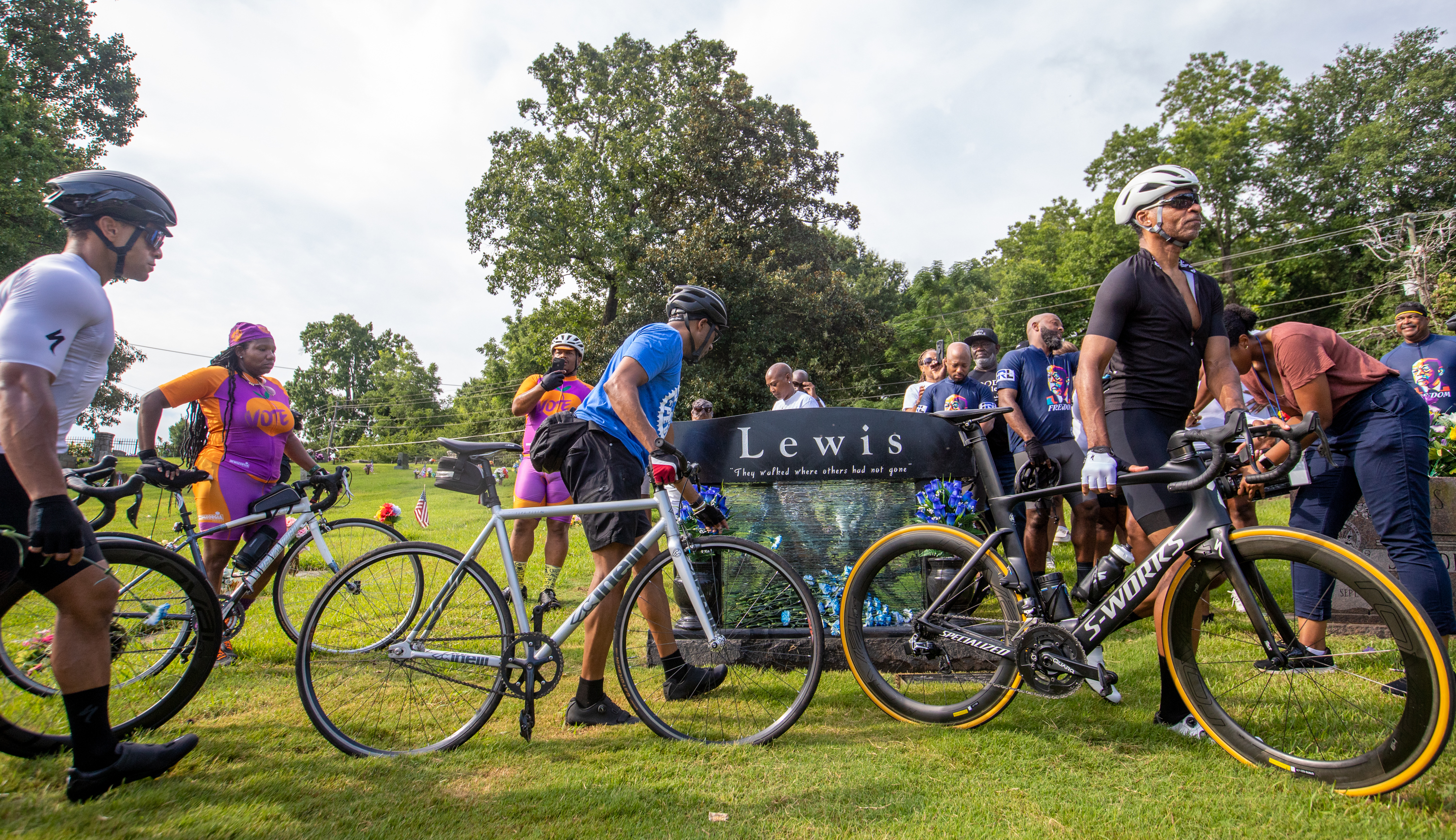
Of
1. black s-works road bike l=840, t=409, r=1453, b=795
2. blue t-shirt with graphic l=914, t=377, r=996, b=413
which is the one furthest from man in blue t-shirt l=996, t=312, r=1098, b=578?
black s-works road bike l=840, t=409, r=1453, b=795

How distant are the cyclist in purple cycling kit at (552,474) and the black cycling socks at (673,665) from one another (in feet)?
5.27

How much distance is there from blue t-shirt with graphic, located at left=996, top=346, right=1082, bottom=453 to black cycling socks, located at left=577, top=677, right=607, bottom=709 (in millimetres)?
3616

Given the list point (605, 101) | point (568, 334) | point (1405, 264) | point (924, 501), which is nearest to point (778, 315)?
point (605, 101)

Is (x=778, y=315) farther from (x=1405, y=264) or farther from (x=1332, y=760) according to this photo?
(x=1405, y=264)

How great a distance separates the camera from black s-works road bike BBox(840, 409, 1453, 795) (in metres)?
2.22

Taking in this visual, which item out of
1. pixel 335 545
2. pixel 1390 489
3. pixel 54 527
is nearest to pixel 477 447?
pixel 54 527

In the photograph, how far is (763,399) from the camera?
22875mm

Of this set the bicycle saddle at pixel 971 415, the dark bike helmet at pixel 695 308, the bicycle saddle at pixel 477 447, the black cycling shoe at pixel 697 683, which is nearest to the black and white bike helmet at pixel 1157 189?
the bicycle saddle at pixel 971 415

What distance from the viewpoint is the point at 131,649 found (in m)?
3.15

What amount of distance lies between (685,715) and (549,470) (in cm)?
133

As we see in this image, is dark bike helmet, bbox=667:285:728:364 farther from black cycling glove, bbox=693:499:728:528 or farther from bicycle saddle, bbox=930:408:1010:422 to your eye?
bicycle saddle, bbox=930:408:1010:422

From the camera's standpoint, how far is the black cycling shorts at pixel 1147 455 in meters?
2.80

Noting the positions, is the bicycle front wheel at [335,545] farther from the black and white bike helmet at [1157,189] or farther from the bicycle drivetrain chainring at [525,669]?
the black and white bike helmet at [1157,189]

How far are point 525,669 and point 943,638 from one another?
1944mm
